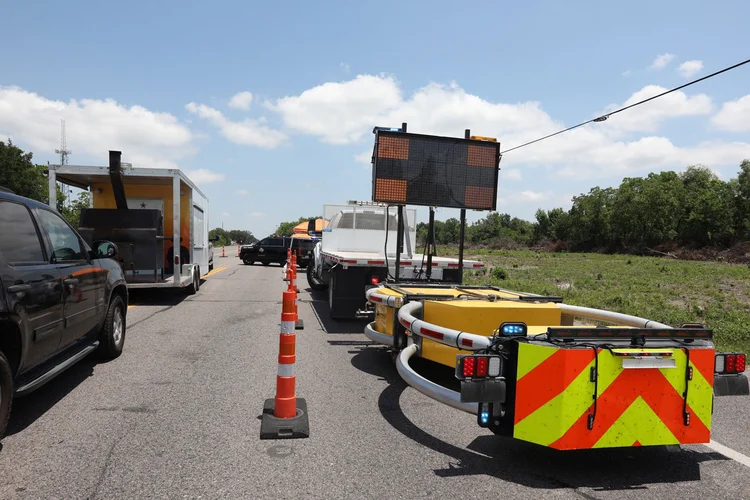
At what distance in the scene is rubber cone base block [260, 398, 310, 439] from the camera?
4270mm

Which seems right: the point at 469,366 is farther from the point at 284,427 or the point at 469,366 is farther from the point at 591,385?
the point at 284,427

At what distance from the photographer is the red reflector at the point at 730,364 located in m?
4.10

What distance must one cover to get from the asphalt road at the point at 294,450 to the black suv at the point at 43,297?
16.8 inches

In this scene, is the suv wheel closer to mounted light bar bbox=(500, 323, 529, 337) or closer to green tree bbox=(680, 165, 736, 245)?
mounted light bar bbox=(500, 323, 529, 337)

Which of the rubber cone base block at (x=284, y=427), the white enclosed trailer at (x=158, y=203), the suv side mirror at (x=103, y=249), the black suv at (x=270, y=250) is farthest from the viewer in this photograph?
the black suv at (x=270, y=250)

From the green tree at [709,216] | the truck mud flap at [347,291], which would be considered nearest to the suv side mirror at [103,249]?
the truck mud flap at [347,291]

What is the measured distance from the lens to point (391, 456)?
3.99 meters

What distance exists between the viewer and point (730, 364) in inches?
162

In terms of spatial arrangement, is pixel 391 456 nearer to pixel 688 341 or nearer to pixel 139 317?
pixel 688 341

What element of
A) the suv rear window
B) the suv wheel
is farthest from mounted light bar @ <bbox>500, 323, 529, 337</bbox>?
the suv wheel

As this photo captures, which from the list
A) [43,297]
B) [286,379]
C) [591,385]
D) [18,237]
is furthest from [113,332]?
[591,385]

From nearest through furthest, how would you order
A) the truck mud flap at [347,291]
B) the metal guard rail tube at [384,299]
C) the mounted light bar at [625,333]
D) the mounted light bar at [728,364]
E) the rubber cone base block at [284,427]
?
the mounted light bar at [625,333] < the mounted light bar at [728,364] < the rubber cone base block at [284,427] < the metal guard rail tube at [384,299] < the truck mud flap at [347,291]

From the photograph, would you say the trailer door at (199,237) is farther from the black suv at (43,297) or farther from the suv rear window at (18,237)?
the suv rear window at (18,237)

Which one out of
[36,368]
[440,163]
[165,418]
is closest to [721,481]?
[165,418]
